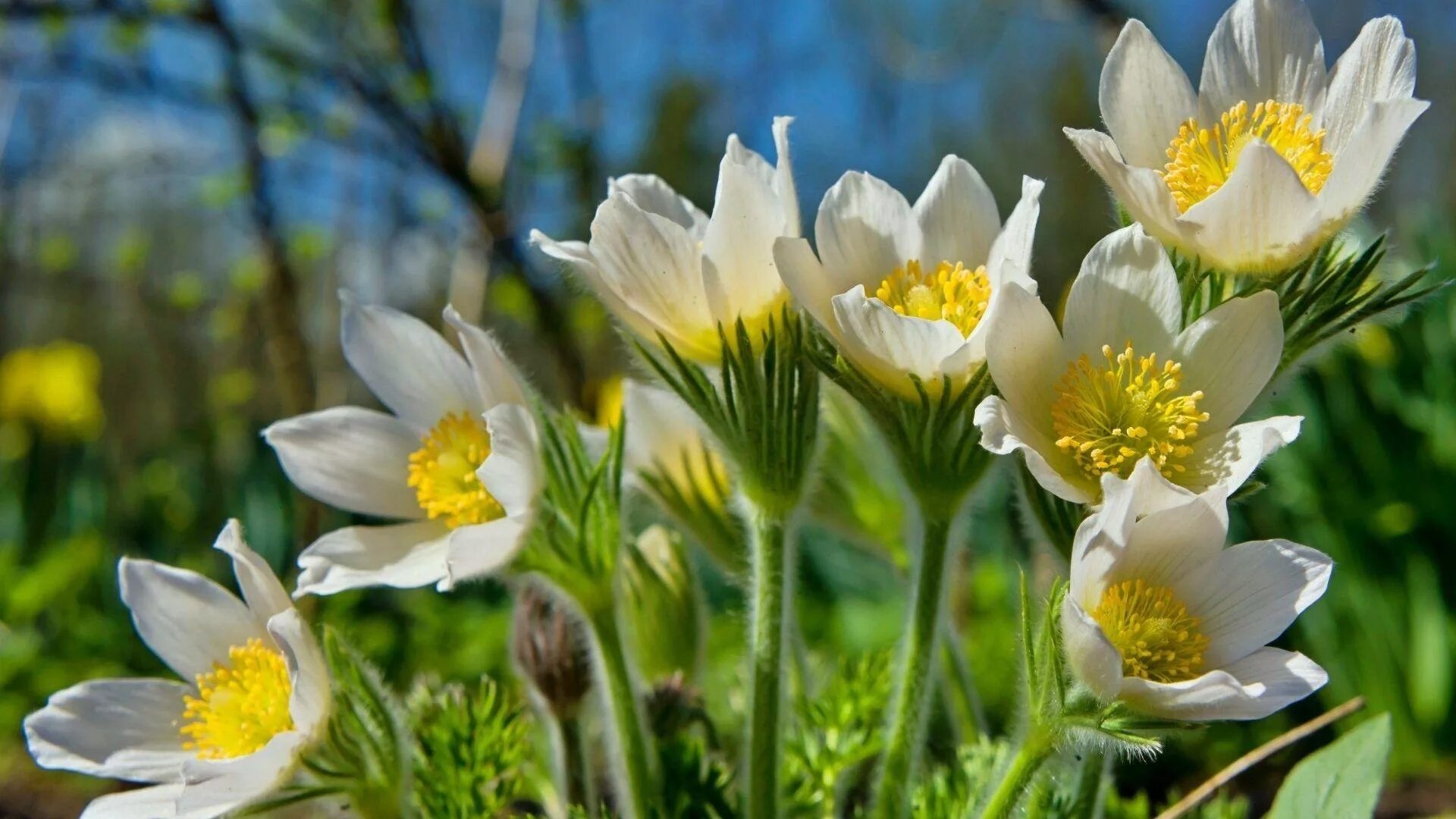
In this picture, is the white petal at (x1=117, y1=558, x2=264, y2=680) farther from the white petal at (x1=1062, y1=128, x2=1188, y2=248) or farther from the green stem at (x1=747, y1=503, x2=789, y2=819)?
the white petal at (x1=1062, y1=128, x2=1188, y2=248)

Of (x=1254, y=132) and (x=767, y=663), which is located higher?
(x=1254, y=132)

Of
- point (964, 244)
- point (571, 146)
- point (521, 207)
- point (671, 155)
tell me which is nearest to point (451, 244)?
point (521, 207)

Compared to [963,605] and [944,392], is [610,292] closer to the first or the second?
[944,392]

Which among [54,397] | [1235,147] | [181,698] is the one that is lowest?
[181,698]

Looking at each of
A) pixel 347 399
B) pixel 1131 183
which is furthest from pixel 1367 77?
pixel 347 399

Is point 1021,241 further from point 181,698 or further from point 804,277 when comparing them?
point 181,698

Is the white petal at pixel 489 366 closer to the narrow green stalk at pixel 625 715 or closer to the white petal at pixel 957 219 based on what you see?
the narrow green stalk at pixel 625 715

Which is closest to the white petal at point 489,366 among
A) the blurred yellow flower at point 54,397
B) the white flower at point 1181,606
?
the white flower at point 1181,606
